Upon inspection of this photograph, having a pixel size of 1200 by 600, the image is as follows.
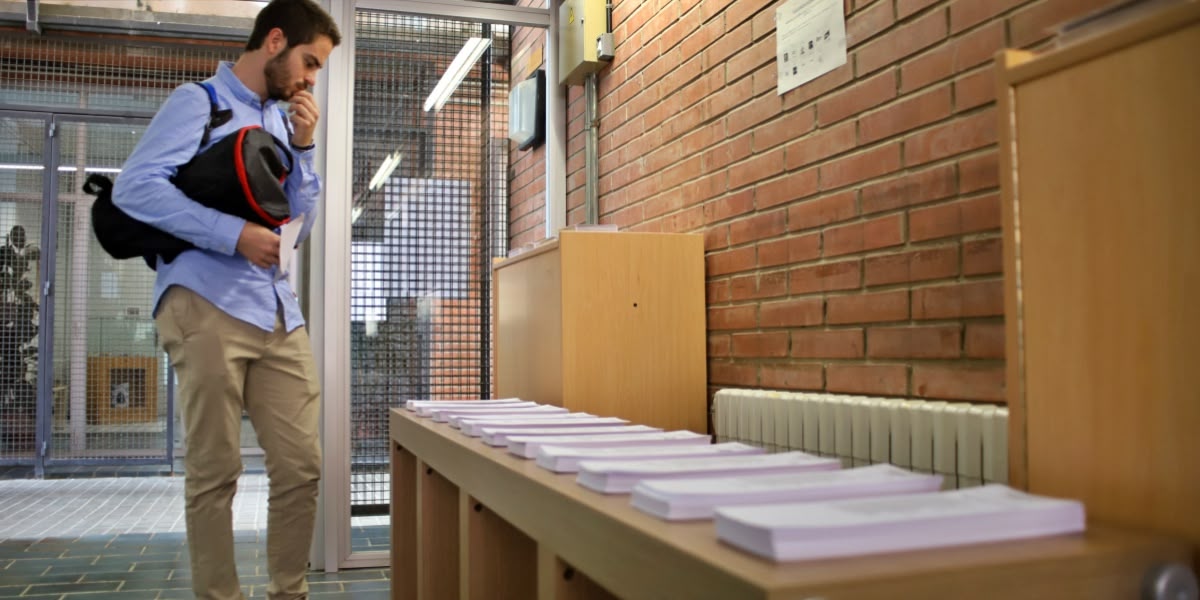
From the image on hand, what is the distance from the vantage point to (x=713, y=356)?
260 centimetres

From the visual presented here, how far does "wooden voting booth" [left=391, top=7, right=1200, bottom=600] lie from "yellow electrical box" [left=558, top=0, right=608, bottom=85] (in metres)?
2.47

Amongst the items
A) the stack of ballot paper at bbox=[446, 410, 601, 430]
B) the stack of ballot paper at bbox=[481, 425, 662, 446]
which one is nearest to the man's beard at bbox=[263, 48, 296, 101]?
the stack of ballot paper at bbox=[446, 410, 601, 430]

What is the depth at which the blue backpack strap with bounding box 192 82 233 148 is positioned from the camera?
2.34m

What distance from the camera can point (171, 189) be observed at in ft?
7.27

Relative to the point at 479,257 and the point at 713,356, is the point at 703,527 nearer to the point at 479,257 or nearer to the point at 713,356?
the point at 713,356

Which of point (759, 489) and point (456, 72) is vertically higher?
point (456, 72)

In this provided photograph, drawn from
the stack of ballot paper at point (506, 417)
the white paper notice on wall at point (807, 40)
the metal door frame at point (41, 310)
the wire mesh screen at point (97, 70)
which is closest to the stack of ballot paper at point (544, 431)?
the stack of ballot paper at point (506, 417)

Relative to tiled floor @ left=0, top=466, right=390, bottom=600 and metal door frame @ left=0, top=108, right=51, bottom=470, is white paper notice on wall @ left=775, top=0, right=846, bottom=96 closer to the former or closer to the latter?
tiled floor @ left=0, top=466, right=390, bottom=600

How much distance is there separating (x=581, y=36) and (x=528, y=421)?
2.03m

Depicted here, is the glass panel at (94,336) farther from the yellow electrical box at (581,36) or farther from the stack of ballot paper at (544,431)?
the stack of ballot paper at (544,431)

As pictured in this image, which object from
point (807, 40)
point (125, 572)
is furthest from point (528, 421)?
point (125, 572)

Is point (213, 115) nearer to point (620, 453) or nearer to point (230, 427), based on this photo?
point (230, 427)

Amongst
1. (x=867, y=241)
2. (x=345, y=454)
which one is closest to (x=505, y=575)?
(x=867, y=241)

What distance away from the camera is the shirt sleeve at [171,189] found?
2.21 meters
